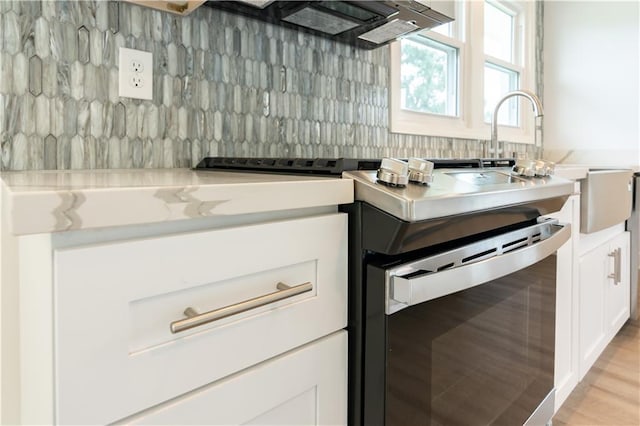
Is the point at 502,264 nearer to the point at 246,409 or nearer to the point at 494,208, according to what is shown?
the point at 494,208

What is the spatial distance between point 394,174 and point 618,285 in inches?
71.6

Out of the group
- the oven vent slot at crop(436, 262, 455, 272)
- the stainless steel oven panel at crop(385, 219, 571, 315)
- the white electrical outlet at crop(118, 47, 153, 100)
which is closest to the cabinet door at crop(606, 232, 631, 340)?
the stainless steel oven panel at crop(385, 219, 571, 315)

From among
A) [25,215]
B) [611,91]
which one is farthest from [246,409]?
[611,91]

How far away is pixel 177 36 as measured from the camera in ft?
3.64

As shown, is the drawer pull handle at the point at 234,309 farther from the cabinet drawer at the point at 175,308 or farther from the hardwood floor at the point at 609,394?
the hardwood floor at the point at 609,394

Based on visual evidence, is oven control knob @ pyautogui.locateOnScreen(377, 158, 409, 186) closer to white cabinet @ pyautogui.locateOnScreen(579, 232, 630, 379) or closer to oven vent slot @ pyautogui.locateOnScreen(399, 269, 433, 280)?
oven vent slot @ pyautogui.locateOnScreen(399, 269, 433, 280)

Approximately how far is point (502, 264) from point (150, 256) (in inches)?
25.5

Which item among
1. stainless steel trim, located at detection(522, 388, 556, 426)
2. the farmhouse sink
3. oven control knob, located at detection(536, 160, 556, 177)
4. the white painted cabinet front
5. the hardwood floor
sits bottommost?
the hardwood floor

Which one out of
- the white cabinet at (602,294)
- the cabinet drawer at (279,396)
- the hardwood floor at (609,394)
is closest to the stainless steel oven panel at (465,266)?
the cabinet drawer at (279,396)

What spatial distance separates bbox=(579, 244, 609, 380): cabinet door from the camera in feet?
5.11

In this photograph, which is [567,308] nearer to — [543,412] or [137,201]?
[543,412]

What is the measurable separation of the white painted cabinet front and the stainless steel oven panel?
9 cm

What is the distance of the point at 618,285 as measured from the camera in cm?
196

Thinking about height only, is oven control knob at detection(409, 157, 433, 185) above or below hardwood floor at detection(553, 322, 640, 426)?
above
